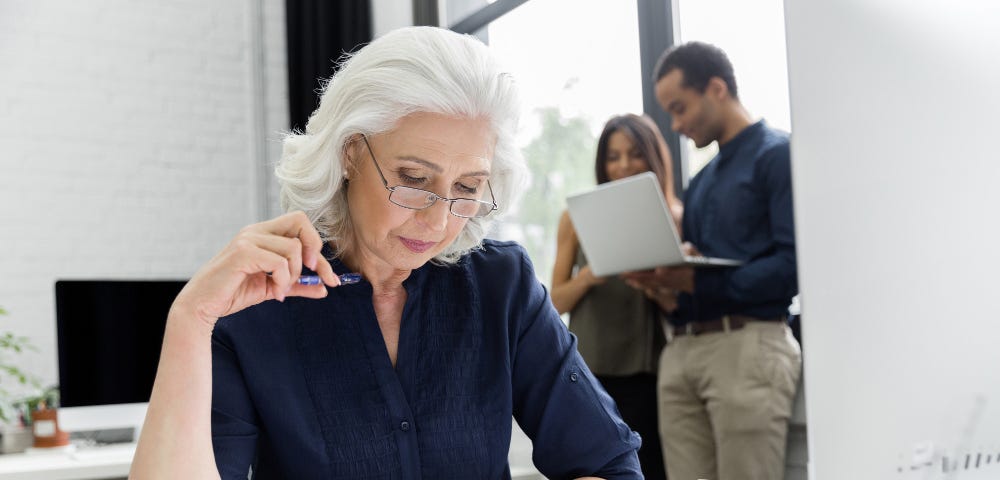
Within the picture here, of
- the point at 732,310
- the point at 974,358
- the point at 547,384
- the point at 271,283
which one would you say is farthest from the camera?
the point at 732,310

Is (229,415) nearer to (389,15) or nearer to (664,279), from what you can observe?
(664,279)

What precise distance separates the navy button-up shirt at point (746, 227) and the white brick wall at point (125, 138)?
8.71 feet

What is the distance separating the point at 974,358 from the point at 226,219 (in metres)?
4.48

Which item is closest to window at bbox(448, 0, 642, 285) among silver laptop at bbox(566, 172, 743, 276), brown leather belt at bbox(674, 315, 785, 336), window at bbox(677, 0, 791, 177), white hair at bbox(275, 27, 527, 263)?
window at bbox(677, 0, 791, 177)

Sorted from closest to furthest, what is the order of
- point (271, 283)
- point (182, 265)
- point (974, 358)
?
1. point (974, 358)
2. point (271, 283)
3. point (182, 265)

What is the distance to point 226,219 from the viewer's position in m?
4.77

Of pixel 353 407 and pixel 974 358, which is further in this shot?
pixel 353 407

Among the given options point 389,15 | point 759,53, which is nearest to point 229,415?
point 759,53

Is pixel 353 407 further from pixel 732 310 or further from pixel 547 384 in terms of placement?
pixel 732 310

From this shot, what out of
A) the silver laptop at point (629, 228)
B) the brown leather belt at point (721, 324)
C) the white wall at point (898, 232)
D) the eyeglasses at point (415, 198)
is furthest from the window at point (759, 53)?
the white wall at point (898, 232)

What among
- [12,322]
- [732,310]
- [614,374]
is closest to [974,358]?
[732,310]

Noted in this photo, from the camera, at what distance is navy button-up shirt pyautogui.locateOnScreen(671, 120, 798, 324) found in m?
2.42

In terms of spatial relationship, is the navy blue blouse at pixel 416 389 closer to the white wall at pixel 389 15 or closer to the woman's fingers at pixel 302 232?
the woman's fingers at pixel 302 232

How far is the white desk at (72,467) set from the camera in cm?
215
